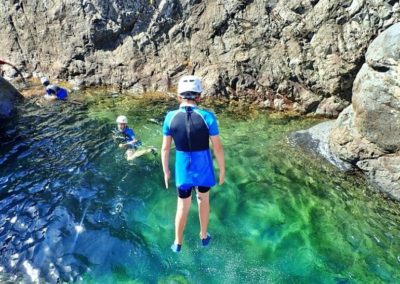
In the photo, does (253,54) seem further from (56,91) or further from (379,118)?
(56,91)

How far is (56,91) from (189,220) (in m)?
10.2

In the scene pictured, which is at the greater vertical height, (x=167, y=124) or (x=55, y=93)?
(x=167, y=124)

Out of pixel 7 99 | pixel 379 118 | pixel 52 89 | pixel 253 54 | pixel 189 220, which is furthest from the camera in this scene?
pixel 52 89

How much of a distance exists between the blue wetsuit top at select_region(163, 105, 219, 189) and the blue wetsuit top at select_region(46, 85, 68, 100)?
11469 mm

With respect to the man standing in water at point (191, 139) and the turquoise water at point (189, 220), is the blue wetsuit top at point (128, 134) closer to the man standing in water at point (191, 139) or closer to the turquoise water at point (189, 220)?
the turquoise water at point (189, 220)

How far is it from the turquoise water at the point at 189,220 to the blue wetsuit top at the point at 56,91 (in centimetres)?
404

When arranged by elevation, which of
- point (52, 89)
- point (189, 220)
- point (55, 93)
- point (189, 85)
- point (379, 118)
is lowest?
point (55, 93)

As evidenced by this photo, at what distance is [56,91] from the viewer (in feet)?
53.6

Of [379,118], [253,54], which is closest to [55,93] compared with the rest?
[253,54]

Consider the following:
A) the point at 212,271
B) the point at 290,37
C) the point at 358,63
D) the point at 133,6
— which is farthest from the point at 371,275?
the point at 133,6

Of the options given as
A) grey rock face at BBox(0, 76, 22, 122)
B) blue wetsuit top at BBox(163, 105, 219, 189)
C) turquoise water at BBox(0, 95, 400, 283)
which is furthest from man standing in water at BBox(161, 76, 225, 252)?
grey rock face at BBox(0, 76, 22, 122)

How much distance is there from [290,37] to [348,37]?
7.03 ft

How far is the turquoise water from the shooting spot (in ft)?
24.0

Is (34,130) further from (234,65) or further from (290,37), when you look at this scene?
(290,37)
